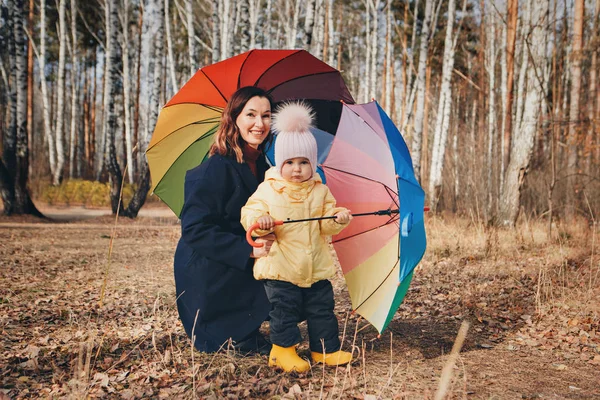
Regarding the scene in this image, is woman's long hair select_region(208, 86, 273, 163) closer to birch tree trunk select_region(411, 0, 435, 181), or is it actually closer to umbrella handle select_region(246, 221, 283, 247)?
umbrella handle select_region(246, 221, 283, 247)

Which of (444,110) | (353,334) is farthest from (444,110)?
(353,334)

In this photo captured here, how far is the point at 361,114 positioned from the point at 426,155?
18.3 meters

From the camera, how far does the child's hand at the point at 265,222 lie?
2668 millimetres

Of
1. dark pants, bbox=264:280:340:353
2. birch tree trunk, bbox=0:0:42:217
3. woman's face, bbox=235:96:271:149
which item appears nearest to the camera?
dark pants, bbox=264:280:340:353

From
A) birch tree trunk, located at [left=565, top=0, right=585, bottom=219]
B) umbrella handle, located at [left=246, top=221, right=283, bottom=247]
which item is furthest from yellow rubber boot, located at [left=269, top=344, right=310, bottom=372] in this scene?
birch tree trunk, located at [left=565, top=0, right=585, bottom=219]

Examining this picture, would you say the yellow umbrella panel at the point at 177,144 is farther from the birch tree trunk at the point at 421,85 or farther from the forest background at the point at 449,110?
the birch tree trunk at the point at 421,85

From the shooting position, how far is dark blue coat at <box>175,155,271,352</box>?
9.98ft

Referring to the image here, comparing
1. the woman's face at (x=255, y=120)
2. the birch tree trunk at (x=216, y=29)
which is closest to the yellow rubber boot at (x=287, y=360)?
the woman's face at (x=255, y=120)

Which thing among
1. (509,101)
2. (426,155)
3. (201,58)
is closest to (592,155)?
(509,101)

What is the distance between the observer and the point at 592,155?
1108 centimetres

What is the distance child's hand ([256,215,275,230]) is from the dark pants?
42cm

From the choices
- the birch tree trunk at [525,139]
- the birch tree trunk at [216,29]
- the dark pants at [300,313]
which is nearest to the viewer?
the dark pants at [300,313]

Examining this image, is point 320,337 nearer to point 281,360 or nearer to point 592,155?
point 281,360

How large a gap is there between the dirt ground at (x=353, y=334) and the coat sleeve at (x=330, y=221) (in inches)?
30.0
